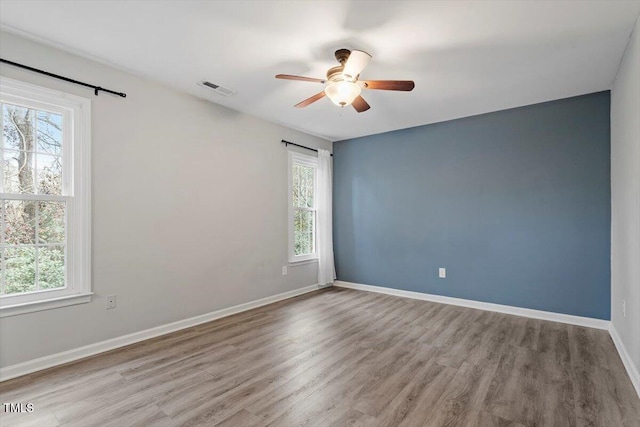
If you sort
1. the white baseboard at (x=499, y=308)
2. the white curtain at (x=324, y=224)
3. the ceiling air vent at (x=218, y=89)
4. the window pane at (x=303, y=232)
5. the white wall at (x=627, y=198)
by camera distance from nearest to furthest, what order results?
the white wall at (x=627, y=198) < the ceiling air vent at (x=218, y=89) < the white baseboard at (x=499, y=308) < the window pane at (x=303, y=232) < the white curtain at (x=324, y=224)

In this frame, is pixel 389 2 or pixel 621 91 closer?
pixel 389 2

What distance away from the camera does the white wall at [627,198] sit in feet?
7.66

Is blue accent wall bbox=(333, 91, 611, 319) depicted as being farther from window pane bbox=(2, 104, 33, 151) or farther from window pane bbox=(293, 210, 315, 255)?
window pane bbox=(2, 104, 33, 151)

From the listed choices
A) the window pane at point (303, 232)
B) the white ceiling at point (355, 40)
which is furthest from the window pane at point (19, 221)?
the window pane at point (303, 232)

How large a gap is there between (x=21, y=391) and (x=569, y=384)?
3904mm

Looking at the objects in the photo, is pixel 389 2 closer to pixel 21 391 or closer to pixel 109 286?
pixel 109 286

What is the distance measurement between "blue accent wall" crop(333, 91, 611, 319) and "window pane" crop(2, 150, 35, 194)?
163 inches

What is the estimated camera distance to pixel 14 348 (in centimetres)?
241

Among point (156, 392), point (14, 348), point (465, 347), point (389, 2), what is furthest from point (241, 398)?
point (389, 2)

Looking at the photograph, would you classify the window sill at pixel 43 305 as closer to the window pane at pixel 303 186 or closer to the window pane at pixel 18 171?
the window pane at pixel 18 171

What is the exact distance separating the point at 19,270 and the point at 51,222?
1.39 feet

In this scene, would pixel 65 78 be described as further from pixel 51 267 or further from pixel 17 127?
pixel 51 267

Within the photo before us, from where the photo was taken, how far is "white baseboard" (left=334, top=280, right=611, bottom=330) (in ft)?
11.8

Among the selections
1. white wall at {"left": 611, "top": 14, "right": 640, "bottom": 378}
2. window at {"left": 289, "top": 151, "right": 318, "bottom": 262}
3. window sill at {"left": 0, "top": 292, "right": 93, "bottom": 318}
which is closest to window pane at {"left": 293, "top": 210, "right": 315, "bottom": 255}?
window at {"left": 289, "top": 151, "right": 318, "bottom": 262}
